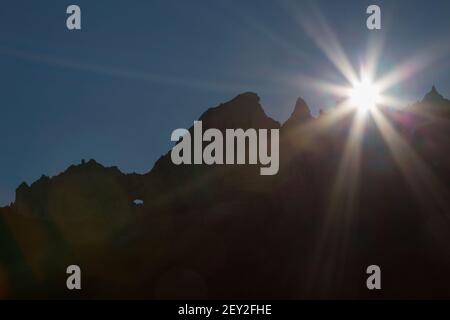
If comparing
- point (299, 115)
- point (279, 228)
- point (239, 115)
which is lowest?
point (279, 228)

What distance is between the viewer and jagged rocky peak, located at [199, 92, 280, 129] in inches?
2979

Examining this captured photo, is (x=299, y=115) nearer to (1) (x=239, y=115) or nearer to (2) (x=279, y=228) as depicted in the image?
(1) (x=239, y=115)

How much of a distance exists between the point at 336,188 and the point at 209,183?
67.3 feet

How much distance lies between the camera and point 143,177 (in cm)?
7981

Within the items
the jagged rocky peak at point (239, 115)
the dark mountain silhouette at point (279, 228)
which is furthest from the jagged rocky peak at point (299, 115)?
the jagged rocky peak at point (239, 115)

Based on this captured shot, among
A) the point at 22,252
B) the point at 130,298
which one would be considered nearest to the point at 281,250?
the point at 130,298

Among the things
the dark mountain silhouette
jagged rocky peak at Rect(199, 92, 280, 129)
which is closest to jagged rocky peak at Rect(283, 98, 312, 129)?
the dark mountain silhouette

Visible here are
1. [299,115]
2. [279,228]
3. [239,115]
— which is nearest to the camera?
[279,228]

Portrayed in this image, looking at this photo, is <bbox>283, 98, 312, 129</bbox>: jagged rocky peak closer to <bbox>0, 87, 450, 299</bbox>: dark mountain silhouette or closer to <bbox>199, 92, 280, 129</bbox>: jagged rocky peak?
<bbox>0, 87, 450, 299</bbox>: dark mountain silhouette

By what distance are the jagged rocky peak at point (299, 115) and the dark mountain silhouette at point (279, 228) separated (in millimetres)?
184

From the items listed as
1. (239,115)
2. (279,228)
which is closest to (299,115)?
(239,115)

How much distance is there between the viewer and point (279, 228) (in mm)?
57438

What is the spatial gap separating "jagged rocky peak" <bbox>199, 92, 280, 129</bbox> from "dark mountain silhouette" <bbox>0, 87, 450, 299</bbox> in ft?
0.74

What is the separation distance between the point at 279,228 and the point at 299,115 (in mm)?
21784
